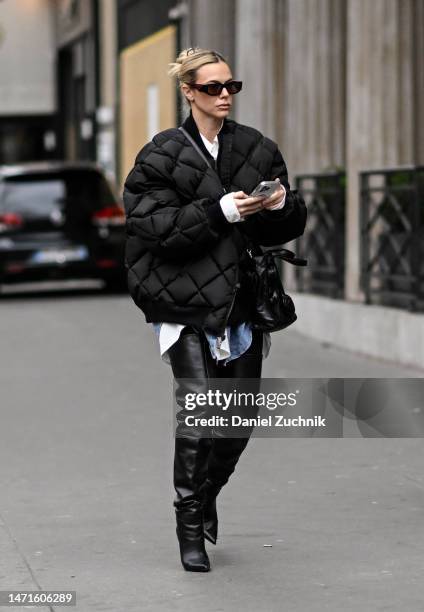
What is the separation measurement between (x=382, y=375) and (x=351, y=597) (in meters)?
6.22

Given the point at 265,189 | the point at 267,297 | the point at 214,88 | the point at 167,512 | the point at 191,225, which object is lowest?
the point at 167,512

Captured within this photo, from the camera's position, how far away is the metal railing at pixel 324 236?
1420 centimetres

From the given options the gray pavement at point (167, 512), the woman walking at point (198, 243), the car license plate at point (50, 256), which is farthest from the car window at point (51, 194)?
the woman walking at point (198, 243)

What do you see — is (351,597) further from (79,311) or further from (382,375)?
(79,311)

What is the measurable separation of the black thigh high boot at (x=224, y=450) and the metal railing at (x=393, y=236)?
617 centimetres

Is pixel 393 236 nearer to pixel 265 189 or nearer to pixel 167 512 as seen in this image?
pixel 167 512

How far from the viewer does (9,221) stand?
19906mm

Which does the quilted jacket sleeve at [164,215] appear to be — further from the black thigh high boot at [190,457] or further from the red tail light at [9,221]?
the red tail light at [9,221]

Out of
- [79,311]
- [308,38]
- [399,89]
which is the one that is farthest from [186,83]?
[79,311]

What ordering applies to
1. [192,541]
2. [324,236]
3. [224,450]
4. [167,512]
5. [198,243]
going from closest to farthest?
1. [198,243]
2. [192,541]
3. [224,450]
4. [167,512]
5. [324,236]

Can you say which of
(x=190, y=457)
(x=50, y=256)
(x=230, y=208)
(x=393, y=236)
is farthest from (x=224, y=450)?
(x=50, y=256)

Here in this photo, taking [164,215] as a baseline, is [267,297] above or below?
below

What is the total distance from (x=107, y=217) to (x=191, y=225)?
1443 centimetres

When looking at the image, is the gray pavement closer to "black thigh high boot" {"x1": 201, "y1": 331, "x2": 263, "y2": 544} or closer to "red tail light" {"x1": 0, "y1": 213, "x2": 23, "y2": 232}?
"black thigh high boot" {"x1": 201, "y1": 331, "x2": 263, "y2": 544}
